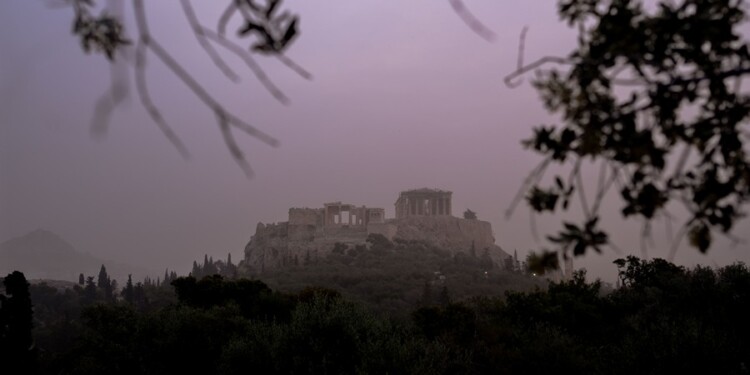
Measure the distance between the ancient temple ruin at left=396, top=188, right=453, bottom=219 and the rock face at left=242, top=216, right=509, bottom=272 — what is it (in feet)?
10.8

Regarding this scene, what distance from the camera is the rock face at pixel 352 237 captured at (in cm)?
10894

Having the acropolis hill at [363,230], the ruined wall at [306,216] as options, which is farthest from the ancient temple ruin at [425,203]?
the ruined wall at [306,216]

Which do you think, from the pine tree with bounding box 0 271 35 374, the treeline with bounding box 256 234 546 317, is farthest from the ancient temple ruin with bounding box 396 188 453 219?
the pine tree with bounding box 0 271 35 374

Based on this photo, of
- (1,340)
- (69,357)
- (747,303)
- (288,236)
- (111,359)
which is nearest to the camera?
(1,340)

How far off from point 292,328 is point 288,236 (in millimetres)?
93929

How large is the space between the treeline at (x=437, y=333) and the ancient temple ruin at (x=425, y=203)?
89.5 meters

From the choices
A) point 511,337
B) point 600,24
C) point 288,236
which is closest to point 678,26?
point 600,24

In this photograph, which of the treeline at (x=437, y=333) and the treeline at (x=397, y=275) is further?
the treeline at (x=397, y=275)

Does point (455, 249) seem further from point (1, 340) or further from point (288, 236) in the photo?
point (1, 340)

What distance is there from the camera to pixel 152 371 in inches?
999

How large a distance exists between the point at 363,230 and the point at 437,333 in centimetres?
8152

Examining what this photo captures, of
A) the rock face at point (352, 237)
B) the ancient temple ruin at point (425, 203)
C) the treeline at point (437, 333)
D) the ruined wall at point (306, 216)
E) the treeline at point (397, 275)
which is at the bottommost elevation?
the treeline at point (437, 333)

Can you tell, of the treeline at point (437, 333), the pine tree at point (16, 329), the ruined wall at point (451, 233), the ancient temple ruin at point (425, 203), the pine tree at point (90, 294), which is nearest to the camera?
the treeline at point (437, 333)

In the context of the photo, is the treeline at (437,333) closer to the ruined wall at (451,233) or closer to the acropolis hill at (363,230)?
the acropolis hill at (363,230)
